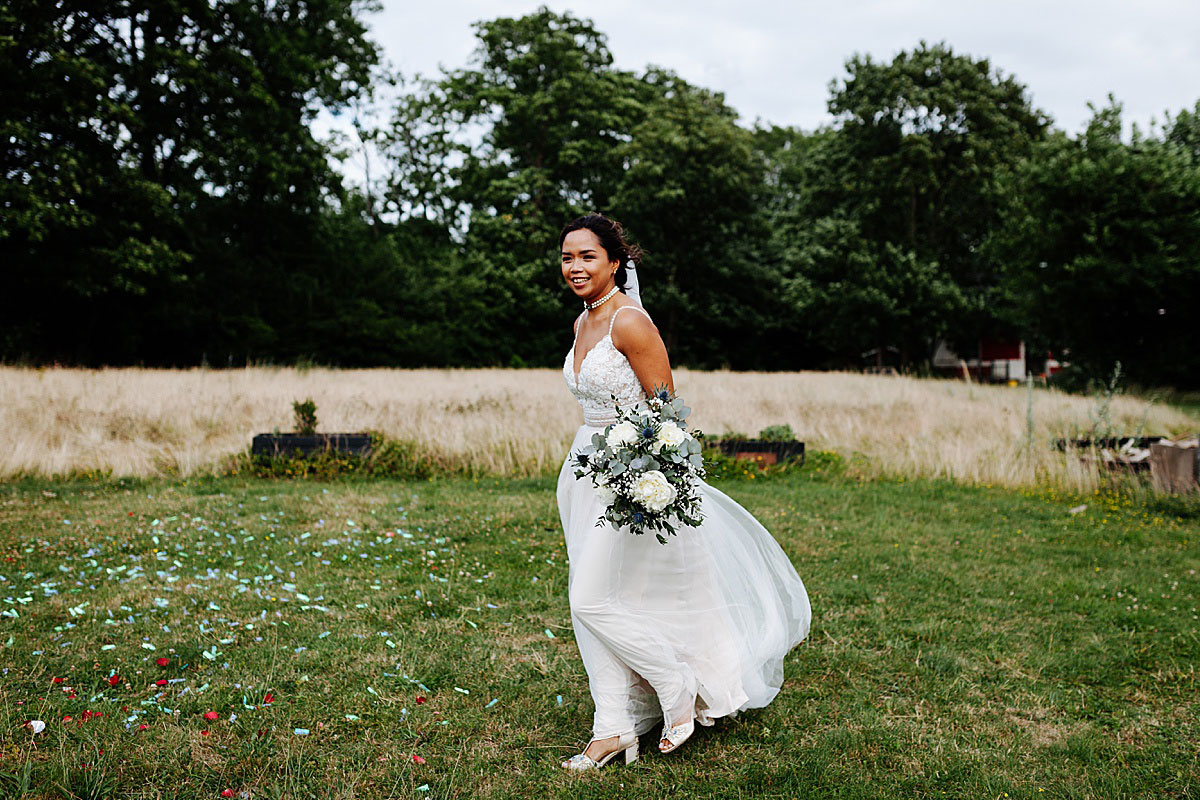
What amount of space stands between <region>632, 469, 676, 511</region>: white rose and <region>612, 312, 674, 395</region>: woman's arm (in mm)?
514

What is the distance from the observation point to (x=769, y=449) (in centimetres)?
1102

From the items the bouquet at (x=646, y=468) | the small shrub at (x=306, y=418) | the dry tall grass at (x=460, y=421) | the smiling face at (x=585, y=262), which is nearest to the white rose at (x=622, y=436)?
the bouquet at (x=646, y=468)

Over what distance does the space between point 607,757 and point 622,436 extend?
1.45m

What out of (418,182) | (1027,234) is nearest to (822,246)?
(1027,234)

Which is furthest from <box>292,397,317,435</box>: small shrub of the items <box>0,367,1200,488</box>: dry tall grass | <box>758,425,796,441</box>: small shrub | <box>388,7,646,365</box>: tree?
<box>388,7,646,365</box>: tree

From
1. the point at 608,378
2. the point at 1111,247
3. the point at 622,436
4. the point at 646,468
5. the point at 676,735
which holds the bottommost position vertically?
the point at 676,735

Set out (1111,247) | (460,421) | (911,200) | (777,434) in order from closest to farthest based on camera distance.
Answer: (777,434), (460,421), (1111,247), (911,200)

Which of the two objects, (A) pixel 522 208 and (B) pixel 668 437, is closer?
(B) pixel 668 437

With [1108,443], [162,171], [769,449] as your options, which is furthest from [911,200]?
[162,171]

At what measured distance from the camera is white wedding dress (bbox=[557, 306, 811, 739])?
11.3ft

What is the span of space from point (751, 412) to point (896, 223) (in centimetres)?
2599

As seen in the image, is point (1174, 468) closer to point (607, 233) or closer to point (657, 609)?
point (657, 609)

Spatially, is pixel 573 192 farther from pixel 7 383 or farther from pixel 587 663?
pixel 587 663

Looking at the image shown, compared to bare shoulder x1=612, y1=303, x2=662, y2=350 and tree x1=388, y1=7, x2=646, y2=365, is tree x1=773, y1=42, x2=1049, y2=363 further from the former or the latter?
bare shoulder x1=612, y1=303, x2=662, y2=350
